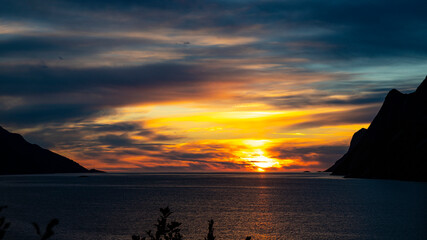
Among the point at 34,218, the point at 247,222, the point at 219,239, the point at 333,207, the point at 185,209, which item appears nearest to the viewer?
the point at 219,239

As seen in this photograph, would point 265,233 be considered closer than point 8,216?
Yes

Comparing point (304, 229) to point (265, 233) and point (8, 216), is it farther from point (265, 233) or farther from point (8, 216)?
point (8, 216)

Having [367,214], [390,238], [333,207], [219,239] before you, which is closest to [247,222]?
[219,239]

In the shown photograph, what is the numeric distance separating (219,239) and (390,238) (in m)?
23.2

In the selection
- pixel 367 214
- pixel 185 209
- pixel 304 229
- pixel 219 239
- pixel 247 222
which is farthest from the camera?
pixel 185 209

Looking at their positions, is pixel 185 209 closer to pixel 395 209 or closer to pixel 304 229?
pixel 304 229

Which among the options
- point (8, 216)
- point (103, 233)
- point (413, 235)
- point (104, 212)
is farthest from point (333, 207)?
point (8, 216)

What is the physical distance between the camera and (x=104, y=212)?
92938mm

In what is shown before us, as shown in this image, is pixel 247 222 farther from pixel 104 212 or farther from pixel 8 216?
pixel 8 216

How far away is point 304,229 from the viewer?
224 ft

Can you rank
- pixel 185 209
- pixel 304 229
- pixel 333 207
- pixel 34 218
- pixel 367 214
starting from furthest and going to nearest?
1. pixel 333 207
2. pixel 185 209
3. pixel 367 214
4. pixel 34 218
5. pixel 304 229

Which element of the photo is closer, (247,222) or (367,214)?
(247,222)

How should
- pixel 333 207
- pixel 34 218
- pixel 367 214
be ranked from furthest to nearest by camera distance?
1. pixel 333 207
2. pixel 367 214
3. pixel 34 218

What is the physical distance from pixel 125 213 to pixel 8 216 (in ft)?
73.4
